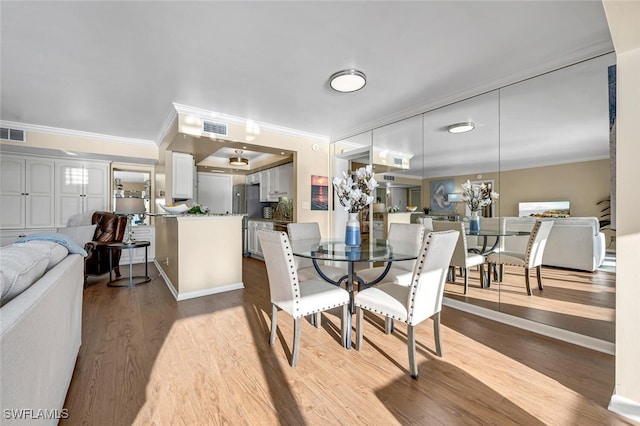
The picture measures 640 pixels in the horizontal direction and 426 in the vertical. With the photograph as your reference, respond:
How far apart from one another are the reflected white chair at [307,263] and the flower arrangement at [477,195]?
5.28 ft

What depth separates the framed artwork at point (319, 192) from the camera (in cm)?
488

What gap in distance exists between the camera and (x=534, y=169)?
2592 millimetres

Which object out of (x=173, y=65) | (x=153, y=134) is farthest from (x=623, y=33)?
(x=153, y=134)

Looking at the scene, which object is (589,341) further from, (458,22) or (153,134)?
(153,134)

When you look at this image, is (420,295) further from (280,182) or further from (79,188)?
(79,188)

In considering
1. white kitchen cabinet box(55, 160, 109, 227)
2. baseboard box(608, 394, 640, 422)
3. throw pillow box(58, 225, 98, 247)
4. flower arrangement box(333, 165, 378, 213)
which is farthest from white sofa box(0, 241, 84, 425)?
white kitchen cabinet box(55, 160, 109, 227)

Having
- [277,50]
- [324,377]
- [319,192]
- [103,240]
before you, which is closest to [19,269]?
[324,377]

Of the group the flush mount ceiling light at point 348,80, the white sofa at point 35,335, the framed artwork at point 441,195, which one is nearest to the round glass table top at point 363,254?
the framed artwork at point 441,195

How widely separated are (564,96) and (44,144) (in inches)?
269

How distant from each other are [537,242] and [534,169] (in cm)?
69

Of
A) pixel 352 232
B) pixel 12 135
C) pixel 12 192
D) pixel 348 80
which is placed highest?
pixel 348 80

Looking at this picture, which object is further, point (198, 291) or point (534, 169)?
point (198, 291)

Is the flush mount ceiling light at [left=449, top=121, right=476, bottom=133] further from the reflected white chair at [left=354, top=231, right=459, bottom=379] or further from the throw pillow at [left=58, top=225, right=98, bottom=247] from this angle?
the throw pillow at [left=58, top=225, right=98, bottom=247]

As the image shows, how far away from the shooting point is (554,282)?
250 centimetres
